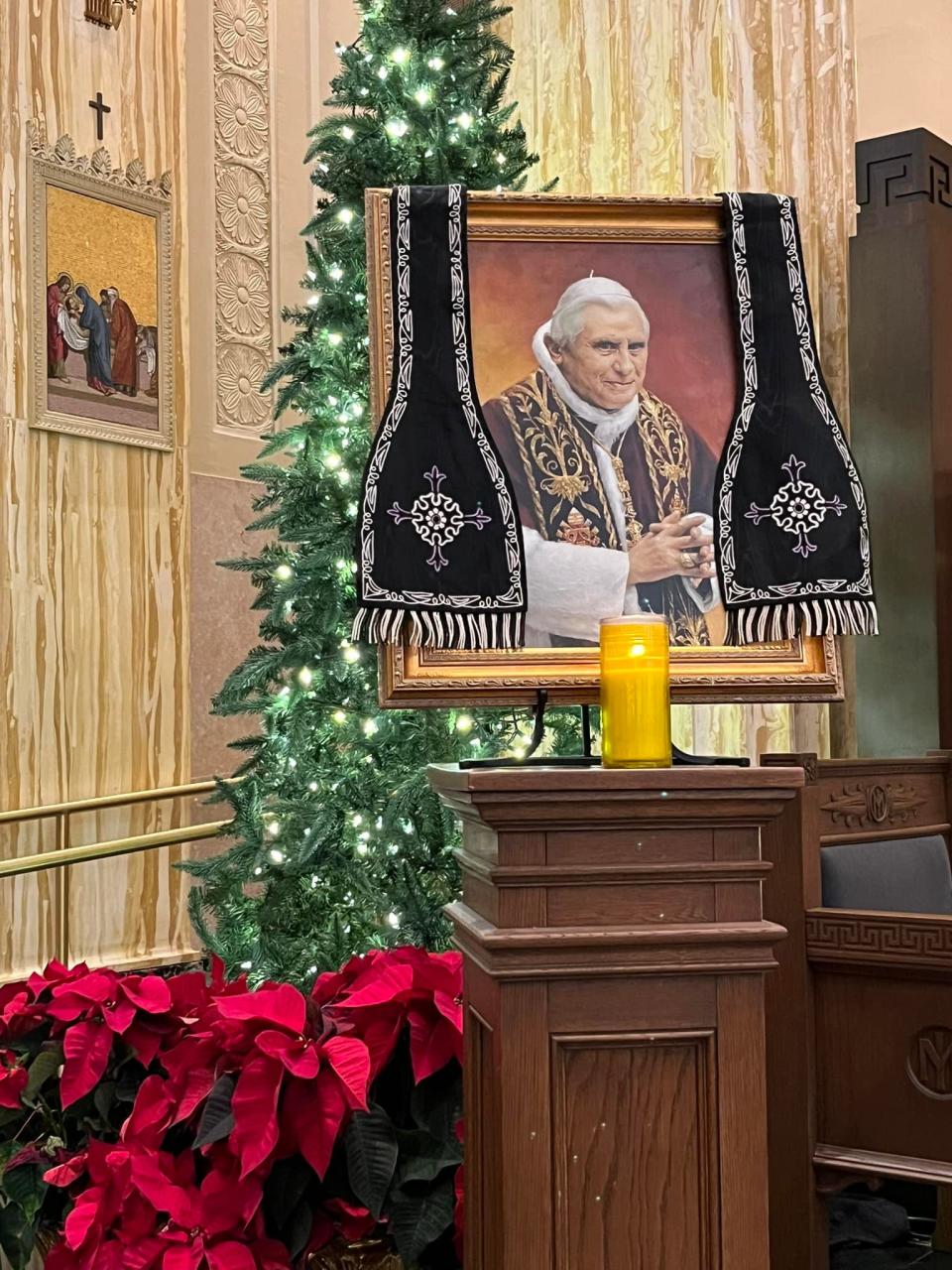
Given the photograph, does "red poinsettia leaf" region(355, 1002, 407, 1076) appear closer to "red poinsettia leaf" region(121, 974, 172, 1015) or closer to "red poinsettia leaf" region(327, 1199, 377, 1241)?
"red poinsettia leaf" region(327, 1199, 377, 1241)

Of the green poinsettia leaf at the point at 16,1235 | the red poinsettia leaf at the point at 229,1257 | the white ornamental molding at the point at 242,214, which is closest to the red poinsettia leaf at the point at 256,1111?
the red poinsettia leaf at the point at 229,1257

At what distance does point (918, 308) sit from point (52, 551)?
3.70m

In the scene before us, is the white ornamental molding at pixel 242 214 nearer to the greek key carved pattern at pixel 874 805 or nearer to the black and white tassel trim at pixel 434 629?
the greek key carved pattern at pixel 874 805

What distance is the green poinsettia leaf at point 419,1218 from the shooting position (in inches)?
76.6

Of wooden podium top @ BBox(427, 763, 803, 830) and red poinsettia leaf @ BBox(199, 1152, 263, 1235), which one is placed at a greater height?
wooden podium top @ BBox(427, 763, 803, 830)

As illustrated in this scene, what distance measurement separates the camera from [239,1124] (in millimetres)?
1887

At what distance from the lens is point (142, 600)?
6.48 m

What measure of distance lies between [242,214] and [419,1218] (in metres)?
5.91

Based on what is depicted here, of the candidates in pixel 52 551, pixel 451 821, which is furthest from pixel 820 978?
pixel 52 551

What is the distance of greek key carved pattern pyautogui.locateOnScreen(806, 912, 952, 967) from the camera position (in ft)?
9.16

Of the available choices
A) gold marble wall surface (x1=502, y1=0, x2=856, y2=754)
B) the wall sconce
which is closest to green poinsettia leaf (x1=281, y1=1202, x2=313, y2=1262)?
gold marble wall surface (x1=502, y1=0, x2=856, y2=754)

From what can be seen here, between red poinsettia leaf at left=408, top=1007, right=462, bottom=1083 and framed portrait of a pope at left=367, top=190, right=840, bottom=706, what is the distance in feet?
1.82

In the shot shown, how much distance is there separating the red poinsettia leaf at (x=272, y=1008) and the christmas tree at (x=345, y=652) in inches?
34.3

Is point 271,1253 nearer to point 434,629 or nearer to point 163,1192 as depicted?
point 163,1192
